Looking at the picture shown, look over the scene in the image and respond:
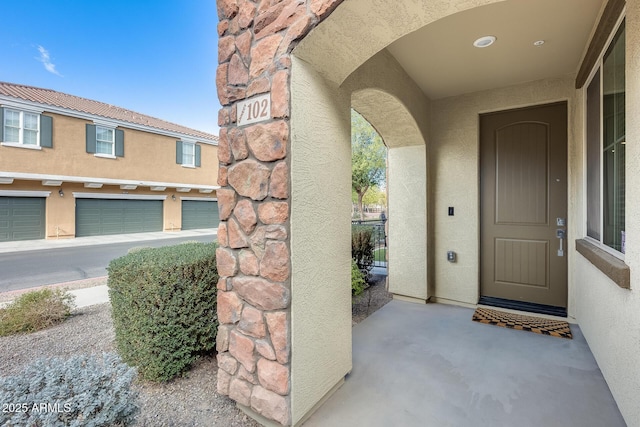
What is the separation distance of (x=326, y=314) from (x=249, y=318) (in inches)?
20.7

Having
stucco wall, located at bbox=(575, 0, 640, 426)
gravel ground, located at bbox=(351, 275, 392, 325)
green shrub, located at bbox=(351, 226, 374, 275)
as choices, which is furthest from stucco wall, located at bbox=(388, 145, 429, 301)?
stucco wall, located at bbox=(575, 0, 640, 426)

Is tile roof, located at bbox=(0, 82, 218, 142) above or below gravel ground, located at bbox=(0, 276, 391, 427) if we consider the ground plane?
above

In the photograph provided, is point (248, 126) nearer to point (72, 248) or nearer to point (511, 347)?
point (511, 347)

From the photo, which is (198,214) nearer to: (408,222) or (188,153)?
(188,153)

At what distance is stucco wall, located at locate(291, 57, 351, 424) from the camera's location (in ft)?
5.87

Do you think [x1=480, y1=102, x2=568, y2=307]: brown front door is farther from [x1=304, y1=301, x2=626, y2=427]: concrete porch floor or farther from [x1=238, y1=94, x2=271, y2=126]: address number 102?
[x1=238, y1=94, x2=271, y2=126]: address number 102

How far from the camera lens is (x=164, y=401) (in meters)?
2.04

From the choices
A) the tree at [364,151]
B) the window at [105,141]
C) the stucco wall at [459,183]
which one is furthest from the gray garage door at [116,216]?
the stucco wall at [459,183]

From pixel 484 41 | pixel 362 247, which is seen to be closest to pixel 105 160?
pixel 362 247

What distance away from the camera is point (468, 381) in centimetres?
227

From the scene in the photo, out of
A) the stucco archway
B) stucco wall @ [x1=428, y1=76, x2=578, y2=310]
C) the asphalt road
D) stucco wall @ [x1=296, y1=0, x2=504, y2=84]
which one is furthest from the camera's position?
the asphalt road

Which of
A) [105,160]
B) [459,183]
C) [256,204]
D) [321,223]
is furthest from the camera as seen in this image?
[105,160]

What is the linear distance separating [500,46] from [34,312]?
560 centimetres

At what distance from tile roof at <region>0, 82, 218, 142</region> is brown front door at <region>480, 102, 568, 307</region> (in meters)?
14.1
